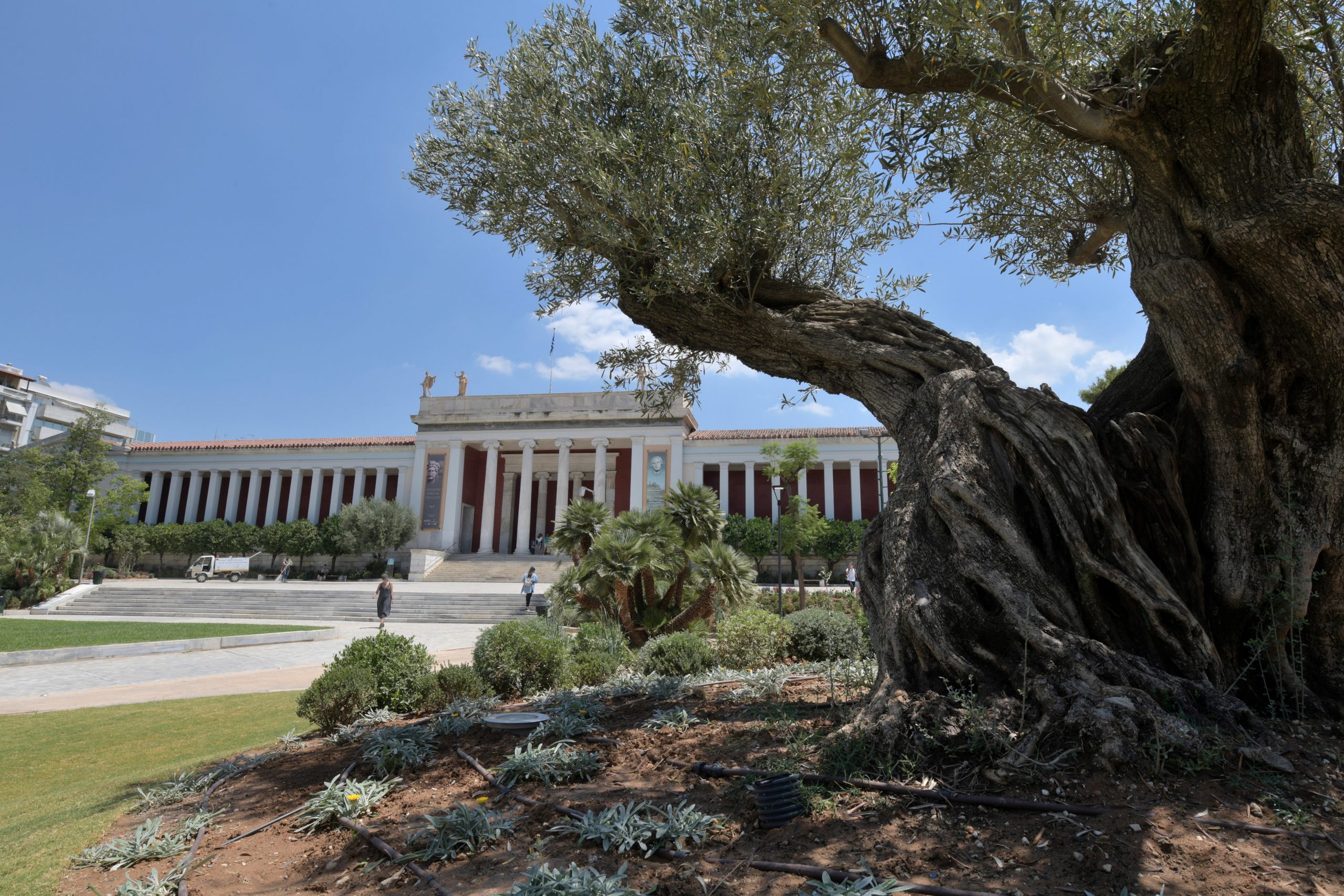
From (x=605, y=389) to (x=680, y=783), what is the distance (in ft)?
17.3

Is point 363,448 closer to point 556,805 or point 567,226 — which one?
point 567,226

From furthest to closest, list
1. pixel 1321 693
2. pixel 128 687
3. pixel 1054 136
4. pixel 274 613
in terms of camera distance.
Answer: pixel 274 613 < pixel 128 687 < pixel 1054 136 < pixel 1321 693

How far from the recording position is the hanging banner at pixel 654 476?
43.5m

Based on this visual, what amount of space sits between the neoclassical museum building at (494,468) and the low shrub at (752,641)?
32.8 meters

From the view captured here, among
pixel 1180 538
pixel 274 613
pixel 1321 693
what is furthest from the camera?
pixel 274 613

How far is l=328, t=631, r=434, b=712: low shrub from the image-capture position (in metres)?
6.92

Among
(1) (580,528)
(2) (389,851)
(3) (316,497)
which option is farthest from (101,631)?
(3) (316,497)

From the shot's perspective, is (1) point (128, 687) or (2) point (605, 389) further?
(1) point (128, 687)

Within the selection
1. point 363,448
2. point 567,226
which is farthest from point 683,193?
point 363,448

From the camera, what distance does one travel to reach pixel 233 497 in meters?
49.3

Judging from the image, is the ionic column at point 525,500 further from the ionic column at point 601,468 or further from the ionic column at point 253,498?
the ionic column at point 253,498

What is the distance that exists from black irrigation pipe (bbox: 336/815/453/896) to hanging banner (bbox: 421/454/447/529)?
140 feet

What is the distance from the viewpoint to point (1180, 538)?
4.34 meters

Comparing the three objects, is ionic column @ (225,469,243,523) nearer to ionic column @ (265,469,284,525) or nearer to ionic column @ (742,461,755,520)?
ionic column @ (265,469,284,525)
